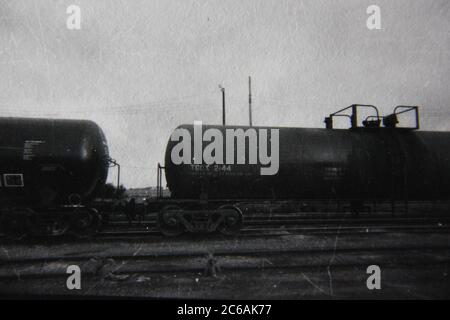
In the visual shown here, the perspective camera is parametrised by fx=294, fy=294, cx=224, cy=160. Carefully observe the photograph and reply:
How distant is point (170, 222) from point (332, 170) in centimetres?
554

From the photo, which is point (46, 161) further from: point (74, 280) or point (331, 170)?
point (331, 170)

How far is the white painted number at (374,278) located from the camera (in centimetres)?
513

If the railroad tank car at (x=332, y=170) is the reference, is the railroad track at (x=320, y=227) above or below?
below

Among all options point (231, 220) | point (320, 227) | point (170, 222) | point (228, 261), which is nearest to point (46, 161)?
point (170, 222)

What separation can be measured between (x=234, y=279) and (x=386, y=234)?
6846mm

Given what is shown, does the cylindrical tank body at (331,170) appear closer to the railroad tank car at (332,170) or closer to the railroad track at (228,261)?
the railroad tank car at (332,170)

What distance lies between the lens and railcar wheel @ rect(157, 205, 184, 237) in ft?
30.5

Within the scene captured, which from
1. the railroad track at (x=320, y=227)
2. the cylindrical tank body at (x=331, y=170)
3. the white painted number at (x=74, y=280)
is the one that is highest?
the cylindrical tank body at (x=331, y=170)

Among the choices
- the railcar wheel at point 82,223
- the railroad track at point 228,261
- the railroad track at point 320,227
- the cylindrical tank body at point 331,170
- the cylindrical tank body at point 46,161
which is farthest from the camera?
the railroad track at point 320,227

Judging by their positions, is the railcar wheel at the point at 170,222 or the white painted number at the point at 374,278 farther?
the railcar wheel at the point at 170,222

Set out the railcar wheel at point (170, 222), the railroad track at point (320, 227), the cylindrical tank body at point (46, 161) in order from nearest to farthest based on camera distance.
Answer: the cylindrical tank body at point (46, 161)
the railcar wheel at point (170, 222)
the railroad track at point (320, 227)

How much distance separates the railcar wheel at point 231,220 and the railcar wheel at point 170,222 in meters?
1.31

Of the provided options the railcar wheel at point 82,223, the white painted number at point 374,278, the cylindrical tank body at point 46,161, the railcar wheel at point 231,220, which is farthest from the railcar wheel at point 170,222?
the white painted number at point 374,278
